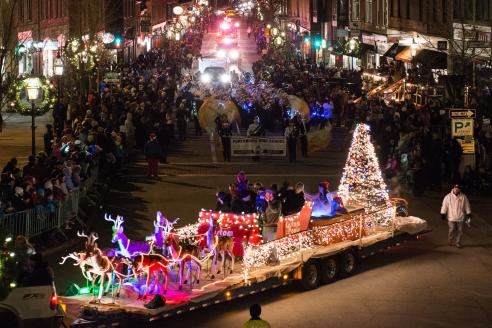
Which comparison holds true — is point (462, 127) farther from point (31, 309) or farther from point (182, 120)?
point (31, 309)

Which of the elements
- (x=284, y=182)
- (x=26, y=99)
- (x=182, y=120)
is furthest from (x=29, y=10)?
(x=284, y=182)

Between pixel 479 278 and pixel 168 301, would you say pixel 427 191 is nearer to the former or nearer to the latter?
pixel 479 278

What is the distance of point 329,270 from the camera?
55.3 feet

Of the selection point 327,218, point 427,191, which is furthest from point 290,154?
point 327,218

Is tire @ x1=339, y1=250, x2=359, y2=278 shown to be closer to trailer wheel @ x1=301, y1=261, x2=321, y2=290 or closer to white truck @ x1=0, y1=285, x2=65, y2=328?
trailer wheel @ x1=301, y1=261, x2=321, y2=290

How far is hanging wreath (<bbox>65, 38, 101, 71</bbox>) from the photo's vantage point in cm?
4325

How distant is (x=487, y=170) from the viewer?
89.1 feet

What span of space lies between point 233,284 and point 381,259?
15.9ft

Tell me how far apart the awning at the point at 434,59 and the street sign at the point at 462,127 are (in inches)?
681

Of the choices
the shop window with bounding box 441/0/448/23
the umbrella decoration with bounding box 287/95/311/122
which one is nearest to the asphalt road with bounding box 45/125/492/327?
the umbrella decoration with bounding box 287/95/311/122

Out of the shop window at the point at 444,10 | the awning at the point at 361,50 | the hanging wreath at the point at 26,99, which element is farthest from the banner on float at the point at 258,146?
the awning at the point at 361,50

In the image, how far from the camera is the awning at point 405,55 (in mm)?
47497

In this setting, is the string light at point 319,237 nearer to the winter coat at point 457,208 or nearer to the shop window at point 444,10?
the winter coat at point 457,208

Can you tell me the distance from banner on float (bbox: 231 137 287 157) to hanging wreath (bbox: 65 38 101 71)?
44.3 ft
